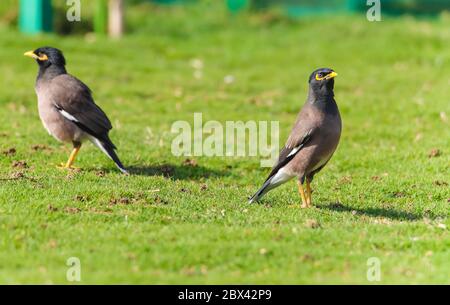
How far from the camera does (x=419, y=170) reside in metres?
12.1

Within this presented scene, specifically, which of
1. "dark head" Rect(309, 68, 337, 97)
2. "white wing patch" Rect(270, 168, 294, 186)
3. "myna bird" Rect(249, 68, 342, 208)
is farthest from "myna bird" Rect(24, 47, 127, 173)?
"dark head" Rect(309, 68, 337, 97)

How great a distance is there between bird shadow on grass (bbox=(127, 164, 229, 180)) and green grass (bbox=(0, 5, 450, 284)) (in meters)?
0.04

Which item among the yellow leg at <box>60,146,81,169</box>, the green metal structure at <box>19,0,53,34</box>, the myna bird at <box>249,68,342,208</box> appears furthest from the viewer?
the green metal structure at <box>19,0,53,34</box>

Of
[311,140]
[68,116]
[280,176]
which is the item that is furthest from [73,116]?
[311,140]

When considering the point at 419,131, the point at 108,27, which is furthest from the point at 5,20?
the point at 419,131

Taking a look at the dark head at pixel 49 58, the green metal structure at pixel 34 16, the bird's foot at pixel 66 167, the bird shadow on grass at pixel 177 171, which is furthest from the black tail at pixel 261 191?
the green metal structure at pixel 34 16

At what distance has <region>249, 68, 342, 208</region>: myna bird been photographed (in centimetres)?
993

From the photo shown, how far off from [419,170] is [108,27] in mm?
13355

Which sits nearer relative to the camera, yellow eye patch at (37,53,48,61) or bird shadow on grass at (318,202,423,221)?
bird shadow on grass at (318,202,423,221)

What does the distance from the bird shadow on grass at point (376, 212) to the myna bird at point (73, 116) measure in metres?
2.72

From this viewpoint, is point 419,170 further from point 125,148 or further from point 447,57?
point 447,57

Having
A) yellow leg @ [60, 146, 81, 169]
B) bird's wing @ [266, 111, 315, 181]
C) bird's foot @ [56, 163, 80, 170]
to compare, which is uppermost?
bird's wing @ [266, 111, 315, 181]

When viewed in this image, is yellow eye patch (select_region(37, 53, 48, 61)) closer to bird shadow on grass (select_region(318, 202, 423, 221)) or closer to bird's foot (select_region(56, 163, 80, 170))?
bird's foot (select_region(56, 163, 80, 170))

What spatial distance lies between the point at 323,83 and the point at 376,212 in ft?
5.21
